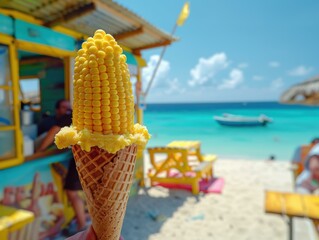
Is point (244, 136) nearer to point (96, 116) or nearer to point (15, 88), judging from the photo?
point (15, 88)

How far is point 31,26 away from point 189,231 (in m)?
4.50

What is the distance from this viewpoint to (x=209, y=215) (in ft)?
19.1

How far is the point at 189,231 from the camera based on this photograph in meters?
5.05

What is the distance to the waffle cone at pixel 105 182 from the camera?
676 mm

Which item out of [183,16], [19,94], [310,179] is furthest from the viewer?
[310,179]

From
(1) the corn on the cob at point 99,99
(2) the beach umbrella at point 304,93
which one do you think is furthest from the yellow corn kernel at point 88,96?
(2) the beach umbrella at point 304,93

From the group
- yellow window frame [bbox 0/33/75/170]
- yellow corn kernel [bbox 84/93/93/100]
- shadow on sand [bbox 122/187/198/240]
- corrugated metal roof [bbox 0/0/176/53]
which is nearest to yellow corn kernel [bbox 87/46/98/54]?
yellow corn kernel [bbox 84/93/93/100]

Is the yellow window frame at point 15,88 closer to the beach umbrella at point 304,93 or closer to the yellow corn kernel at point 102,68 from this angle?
the yellow corn kernel at point 102,68

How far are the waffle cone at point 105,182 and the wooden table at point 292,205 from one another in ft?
11.6

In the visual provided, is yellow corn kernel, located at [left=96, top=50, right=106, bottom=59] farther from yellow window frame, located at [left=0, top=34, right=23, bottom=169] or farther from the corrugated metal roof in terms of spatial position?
yellow window frame, located at [left=0, top=34, right=23, bottom=169]

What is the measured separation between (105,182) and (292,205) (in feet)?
12.8

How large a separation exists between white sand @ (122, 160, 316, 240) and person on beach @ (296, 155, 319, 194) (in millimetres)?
813

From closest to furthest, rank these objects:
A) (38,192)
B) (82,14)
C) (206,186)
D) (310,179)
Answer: (82,14) → (38,192) → (310,179) → (206,186)

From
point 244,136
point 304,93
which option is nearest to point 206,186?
point 304,93
